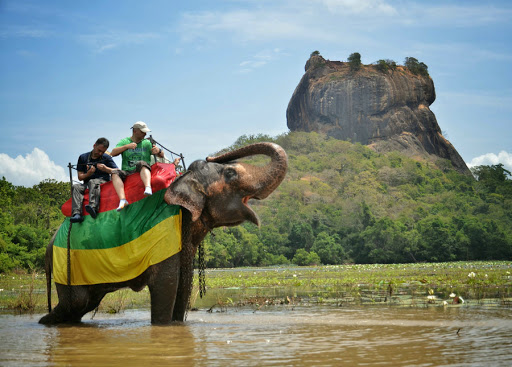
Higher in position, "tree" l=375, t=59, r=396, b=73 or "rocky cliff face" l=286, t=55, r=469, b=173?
"tree" l=375, t=59, r=396, b=73

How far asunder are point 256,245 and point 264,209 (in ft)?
97.1

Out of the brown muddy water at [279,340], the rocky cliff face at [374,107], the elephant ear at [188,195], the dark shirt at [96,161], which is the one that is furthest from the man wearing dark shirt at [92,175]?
the rocky cliff face at [374,107]

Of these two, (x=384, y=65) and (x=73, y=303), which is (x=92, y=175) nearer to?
(x=73, y=303)

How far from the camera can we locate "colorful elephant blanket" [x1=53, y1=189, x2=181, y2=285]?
930 cm

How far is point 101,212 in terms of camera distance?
9.88 metres

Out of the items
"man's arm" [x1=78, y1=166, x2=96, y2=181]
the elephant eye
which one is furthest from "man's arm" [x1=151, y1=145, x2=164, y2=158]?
the elephant eye

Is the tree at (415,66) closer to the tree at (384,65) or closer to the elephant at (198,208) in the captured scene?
the tree at (384,65)

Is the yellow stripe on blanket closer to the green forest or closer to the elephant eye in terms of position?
the elephant eye

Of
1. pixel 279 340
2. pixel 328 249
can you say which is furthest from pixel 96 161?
pixel 328 249

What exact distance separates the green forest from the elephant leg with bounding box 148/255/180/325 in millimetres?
24389

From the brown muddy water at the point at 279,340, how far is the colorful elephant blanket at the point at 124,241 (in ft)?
2.76

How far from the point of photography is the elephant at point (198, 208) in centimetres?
935

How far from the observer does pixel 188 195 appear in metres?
9.38

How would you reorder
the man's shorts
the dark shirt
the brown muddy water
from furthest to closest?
the dark shirt < the man's shorts < the brown muddy water
